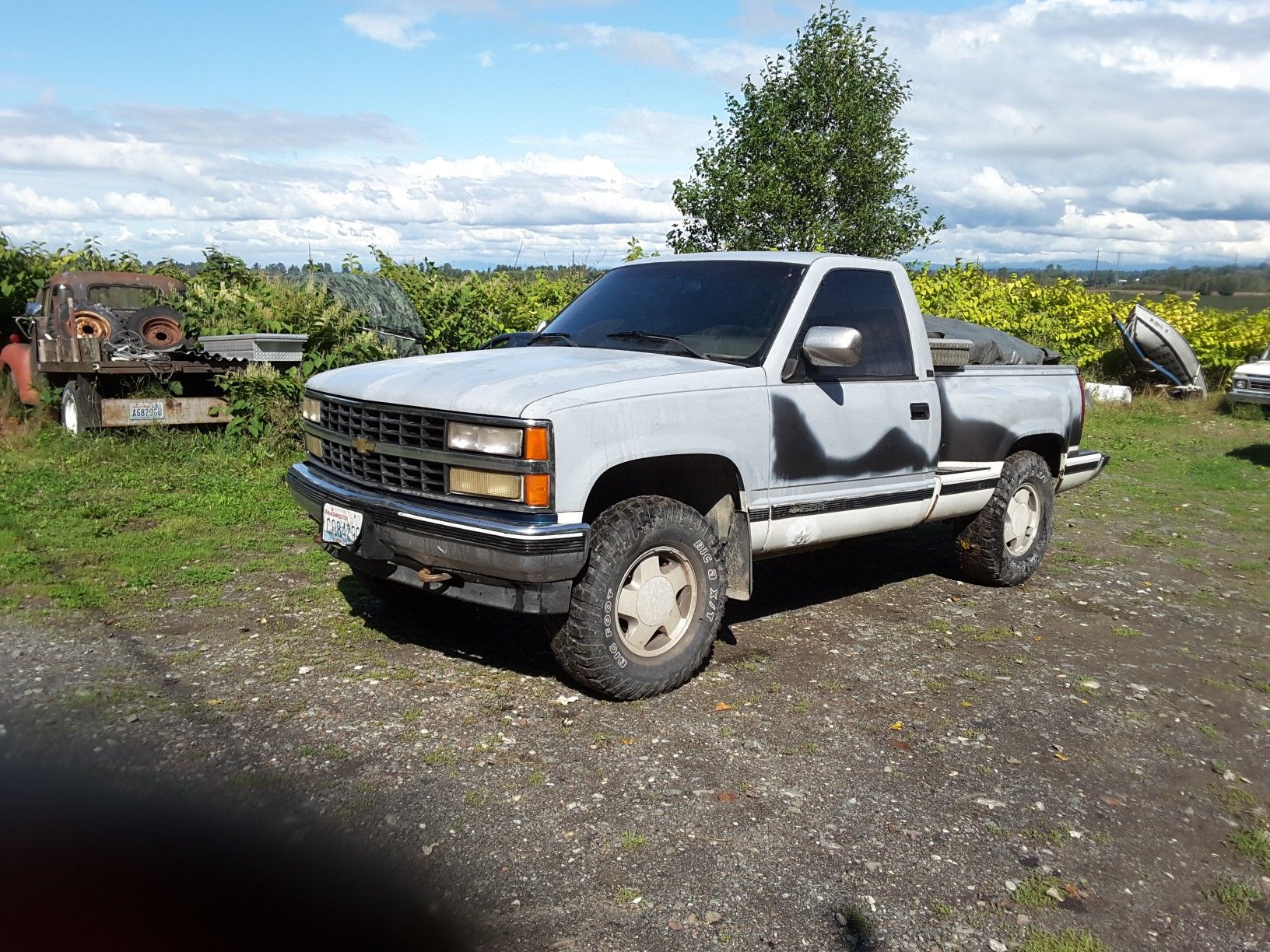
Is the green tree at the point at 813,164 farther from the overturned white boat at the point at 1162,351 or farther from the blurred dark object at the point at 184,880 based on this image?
the blurred dark object at the point at 184,880

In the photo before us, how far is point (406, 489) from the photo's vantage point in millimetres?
4621

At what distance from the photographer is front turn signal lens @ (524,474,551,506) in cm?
419

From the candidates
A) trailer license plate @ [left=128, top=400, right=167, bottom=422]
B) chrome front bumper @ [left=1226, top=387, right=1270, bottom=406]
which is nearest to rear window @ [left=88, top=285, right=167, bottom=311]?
trailer license plate @ [left=128, top=400, right=167, bottom=422]

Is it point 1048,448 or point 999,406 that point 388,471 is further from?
point 1048,448

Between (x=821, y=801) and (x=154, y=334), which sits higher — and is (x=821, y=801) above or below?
below

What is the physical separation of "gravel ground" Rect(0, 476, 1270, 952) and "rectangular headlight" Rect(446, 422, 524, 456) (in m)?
1.14

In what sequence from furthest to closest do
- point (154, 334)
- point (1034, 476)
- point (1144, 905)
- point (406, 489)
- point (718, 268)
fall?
1. point (154, 334)
2. point (1034, 476)
3. point (718, 268)
4. point (406, 489)
5. point (1144, 905)

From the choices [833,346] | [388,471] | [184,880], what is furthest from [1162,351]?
[184,880]

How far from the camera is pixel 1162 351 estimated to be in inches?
690

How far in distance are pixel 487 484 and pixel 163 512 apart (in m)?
4.67

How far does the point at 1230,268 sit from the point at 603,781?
4465 centimetres

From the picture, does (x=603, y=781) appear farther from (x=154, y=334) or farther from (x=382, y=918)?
(x=154, y=334)

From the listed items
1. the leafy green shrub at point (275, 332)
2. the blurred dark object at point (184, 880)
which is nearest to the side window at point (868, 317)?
the blurred dark object at point (184, 880)

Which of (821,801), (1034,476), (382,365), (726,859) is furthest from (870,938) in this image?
(1034,476)
